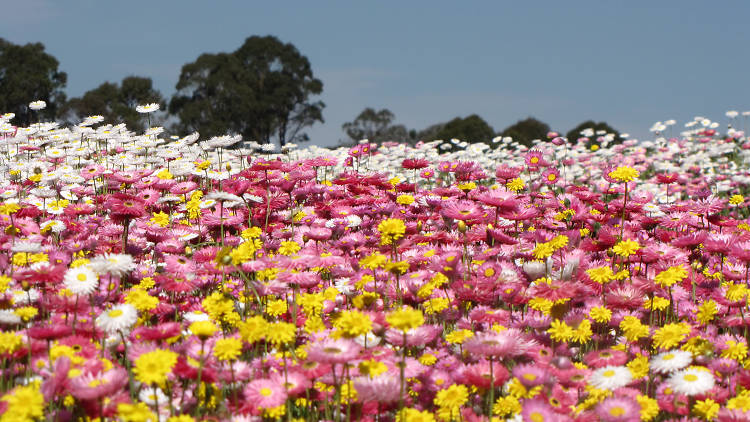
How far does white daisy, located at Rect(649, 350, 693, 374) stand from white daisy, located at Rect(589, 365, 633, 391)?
5.0 inches

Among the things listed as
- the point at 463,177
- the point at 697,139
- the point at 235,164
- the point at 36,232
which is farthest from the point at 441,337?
the point at 697,139

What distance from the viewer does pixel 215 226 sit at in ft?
16.9

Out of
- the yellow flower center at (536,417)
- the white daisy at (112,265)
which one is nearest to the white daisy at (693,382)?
the yellow flower center at (536,417)

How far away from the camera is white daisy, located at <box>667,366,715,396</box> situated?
2396 mm

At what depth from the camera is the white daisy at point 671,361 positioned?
253 centimetres

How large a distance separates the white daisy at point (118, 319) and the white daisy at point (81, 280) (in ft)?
0.76

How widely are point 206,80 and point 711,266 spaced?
1772 inches

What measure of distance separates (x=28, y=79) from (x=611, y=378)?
5091 cm

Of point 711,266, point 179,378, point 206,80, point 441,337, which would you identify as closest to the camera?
point 179,378

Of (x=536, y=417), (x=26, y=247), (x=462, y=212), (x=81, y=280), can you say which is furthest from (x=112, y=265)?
(x=462, y=212)

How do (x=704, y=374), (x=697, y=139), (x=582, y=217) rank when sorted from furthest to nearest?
1. (x=697, y=139)
2. (x=582, y=217)
3. (x=704, y=374)

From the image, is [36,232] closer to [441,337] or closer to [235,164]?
[441,337]

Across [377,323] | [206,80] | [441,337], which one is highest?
[206,80]

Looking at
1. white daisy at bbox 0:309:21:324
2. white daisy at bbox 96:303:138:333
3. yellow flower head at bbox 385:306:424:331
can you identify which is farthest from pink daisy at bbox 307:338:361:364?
white daisy at bbox 0:309:21:324
